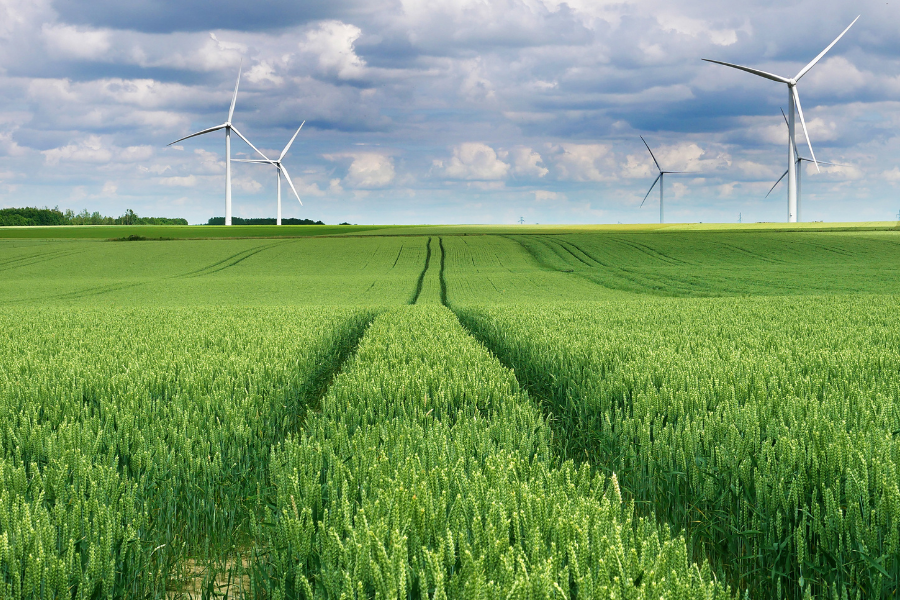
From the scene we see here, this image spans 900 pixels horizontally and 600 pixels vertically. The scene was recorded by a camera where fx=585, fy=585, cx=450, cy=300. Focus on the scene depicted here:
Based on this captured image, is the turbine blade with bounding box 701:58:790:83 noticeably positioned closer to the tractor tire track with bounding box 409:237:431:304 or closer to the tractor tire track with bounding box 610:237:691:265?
the tractor tire track with bounding box 610:237:691:265

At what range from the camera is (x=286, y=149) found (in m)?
94.8

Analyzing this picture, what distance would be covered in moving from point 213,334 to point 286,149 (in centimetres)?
8793

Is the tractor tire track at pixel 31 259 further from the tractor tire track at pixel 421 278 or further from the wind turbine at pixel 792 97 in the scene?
the wind turbine at pixel 792 97

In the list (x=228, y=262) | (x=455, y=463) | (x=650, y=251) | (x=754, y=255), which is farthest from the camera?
(x=650, y=251)

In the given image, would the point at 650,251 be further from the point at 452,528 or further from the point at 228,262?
the point at 452,528

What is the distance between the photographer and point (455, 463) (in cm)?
408

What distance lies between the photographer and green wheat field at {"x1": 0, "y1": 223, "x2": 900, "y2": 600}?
2.86 meters

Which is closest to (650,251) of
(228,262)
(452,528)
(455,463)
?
(228,262)

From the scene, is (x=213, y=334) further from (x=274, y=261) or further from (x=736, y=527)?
(x=274, y=261)

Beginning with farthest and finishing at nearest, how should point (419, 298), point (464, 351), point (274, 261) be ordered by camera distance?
point (274, 261) → point (419, 298) → point (464, 351)

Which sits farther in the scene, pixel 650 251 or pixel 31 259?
pixel 650 251

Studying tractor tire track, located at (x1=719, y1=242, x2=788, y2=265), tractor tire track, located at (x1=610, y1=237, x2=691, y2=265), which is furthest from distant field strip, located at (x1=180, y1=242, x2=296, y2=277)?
tractor tire track, located at (x1=719, y1=242, x2=788, y2=265)

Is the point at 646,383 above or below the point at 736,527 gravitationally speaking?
above

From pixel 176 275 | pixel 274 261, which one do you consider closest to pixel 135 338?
pixel 176 275
